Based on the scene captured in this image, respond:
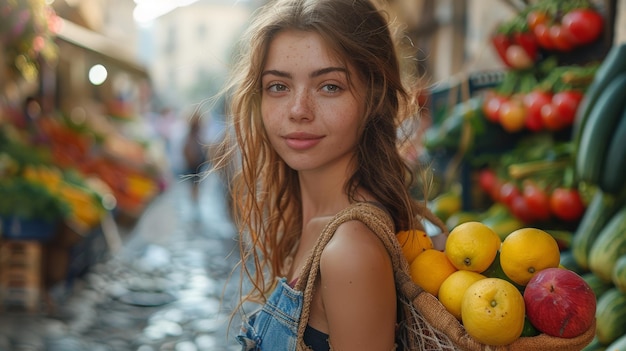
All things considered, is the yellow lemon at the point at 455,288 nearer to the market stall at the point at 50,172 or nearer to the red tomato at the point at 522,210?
the red tomato at the point at 522,210

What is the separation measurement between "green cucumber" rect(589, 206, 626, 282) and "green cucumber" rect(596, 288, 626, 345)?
0.13 meters

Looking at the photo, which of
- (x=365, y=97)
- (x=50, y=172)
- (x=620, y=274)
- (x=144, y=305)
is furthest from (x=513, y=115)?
(x=50, y=172)

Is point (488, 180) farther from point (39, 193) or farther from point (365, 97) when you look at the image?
point (39, 193)

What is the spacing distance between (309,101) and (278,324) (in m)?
0.57

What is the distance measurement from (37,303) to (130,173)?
19.9 ft

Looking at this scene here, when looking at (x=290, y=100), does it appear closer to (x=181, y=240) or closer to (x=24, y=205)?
(x=24, y=205)

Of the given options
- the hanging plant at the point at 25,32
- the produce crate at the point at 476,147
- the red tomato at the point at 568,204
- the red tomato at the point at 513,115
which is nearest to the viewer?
the red tomato at the point at 568,204

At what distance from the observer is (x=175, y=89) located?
3147 inches

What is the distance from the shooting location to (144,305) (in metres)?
6.37

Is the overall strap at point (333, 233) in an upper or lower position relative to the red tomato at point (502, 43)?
lower

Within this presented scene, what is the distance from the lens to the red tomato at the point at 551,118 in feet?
12.4

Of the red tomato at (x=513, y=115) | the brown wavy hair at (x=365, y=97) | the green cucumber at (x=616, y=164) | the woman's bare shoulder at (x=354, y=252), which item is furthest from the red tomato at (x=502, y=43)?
the woman's bare shoulder at (x=354, y=252)

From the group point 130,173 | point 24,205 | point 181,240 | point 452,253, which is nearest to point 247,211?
point 452,253

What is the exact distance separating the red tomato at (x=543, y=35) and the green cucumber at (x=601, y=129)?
44.7 inches
